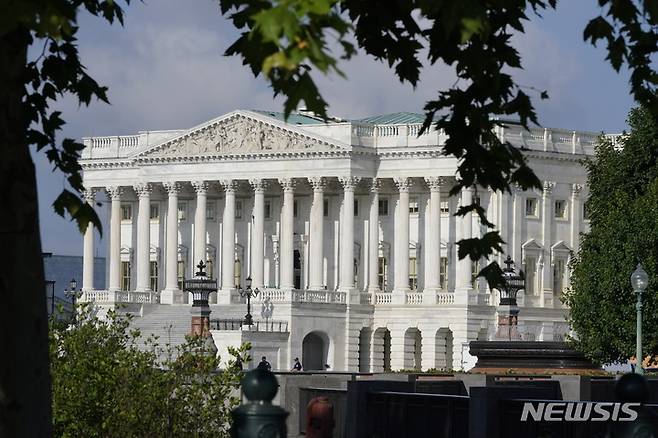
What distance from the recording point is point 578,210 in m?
116

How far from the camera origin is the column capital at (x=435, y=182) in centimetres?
11256

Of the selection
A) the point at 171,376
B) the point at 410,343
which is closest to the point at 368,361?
the point at 410,343

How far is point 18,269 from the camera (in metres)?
14.2

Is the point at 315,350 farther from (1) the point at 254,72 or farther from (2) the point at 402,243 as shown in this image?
(1) the point at 254,72

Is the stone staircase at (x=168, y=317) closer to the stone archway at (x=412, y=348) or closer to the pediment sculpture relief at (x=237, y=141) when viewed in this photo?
the stone archway at (x=412, y=348)

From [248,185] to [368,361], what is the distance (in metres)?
12.3

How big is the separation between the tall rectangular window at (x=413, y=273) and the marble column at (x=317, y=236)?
4.95m

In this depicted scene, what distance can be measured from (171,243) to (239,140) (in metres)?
6.96

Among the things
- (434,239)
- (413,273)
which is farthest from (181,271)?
(434,239)

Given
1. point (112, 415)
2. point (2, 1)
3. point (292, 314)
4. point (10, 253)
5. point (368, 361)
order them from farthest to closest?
point (368, 361)
point (292, 314)
point (112, 415)
point (10, 253)
point (2, 1)

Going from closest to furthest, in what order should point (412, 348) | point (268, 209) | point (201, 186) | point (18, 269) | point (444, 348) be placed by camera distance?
point (18, 269) < point (444, 348) < point (412, 348) < point (201, 186) < point (268, 209)

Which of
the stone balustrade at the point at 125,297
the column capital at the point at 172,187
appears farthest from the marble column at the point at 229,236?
the stone balustrade at the point at 125,297

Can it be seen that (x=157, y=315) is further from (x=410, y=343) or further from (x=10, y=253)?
(x=10, y=253)

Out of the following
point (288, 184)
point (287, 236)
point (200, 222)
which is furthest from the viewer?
point (200, 222)
